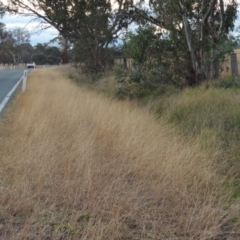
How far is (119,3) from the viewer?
2091cm

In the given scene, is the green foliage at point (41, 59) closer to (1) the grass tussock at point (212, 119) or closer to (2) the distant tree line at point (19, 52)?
(2) the distant tree line at point (19, 52)

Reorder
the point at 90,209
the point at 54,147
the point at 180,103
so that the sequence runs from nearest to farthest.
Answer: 1. the point at 90,209
2. the point at 54,147
3. the point at 180,103

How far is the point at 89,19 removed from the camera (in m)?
20.7

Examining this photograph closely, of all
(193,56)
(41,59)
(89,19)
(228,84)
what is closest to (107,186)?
Answer: (228,84)

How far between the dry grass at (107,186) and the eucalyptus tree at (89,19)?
15.9 meters

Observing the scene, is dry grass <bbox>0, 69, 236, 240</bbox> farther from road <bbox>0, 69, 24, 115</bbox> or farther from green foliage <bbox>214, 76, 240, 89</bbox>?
road <bbox>0, 69, 24, 115</bbox>

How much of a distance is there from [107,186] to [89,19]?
1826 centimetres

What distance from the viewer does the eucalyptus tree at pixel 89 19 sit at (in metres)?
21.0

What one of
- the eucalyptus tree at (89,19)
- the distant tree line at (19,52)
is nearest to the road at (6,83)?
the eucalyptus tree at (89,19)

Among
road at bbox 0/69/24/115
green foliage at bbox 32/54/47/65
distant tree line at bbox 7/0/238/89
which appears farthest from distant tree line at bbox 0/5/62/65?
distant tree line at bbox 7/0/238/89

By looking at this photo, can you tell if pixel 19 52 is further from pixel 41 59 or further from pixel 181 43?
pixel 181 43

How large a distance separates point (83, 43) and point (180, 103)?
14.9m

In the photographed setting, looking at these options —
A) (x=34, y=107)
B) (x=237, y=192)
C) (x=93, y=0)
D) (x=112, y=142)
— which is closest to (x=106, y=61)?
(x=93, y=0)

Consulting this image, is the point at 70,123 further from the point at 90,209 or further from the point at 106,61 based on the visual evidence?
the point at 106,61
